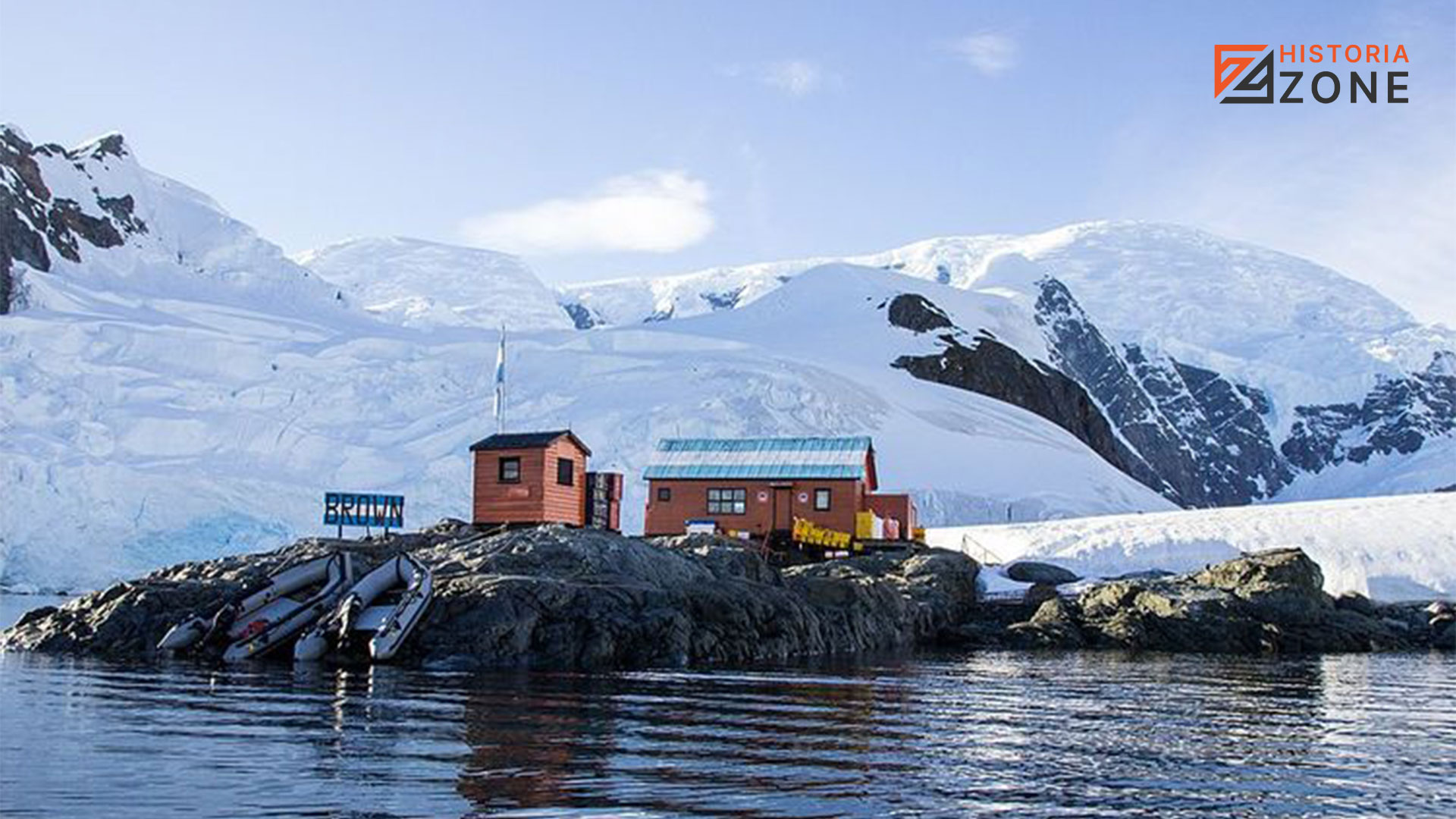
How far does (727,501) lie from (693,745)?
35.3 metres

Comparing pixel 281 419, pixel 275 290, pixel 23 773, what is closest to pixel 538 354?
pixel 281 419

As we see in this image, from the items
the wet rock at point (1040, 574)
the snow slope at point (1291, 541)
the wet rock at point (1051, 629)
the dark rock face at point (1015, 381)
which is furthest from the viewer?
the dark rock face at point (1015, 381)

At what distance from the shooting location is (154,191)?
128 m

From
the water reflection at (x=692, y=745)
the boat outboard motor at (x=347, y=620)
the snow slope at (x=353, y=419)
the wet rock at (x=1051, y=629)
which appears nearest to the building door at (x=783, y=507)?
the wet rock at (x=1051, y=629)

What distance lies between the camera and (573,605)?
85.6 feet

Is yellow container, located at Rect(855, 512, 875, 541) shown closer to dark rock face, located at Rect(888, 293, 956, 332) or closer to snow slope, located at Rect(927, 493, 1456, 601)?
snow slope, located at Rect(927, 493, 1456, 601)

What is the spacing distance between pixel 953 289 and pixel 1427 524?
291ft

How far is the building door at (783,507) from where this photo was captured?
49.1 m

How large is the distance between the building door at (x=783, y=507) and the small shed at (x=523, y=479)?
10152 millimetres

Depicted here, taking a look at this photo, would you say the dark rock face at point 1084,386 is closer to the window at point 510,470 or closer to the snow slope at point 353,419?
the snow slope at point 353,419

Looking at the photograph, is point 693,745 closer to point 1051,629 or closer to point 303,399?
point 1051,629

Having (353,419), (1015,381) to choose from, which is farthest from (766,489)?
(1015,381)

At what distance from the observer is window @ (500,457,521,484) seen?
40156 millimetres

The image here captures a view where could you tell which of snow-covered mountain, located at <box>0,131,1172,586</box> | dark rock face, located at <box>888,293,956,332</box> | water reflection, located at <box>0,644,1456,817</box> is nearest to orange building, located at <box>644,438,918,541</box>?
snow-covered mountain, located at <box>0,131,1172,586</box>
